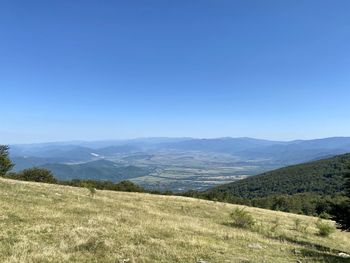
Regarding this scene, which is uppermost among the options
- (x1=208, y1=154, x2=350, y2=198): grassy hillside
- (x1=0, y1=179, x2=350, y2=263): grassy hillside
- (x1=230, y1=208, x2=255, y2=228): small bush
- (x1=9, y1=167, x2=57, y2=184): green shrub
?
(x1=0, y1=179, x2=350, y2=263): grassy hillside

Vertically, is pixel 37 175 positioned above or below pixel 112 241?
below

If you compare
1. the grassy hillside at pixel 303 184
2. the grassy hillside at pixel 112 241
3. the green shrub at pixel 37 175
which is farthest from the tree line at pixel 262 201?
the grassy hillside at pixel 303 184

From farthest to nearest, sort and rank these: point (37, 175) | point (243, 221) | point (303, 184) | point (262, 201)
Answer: point (303, 184) → point (262, 201) → point (37, 175) → point (243, 221)

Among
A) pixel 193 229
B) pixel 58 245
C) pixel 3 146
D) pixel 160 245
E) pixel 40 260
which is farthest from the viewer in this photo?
pixel 3 146

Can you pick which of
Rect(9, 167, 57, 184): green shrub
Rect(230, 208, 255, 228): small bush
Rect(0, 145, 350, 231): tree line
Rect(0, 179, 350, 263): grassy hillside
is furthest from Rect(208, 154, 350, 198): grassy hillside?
Rect(0, 179, 350, 263): grassy hillside

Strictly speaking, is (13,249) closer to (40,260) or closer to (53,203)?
(40,260)

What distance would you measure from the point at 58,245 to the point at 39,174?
70.8 metres

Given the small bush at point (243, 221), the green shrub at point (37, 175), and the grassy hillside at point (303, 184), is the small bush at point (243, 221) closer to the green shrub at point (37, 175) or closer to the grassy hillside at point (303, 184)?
the green shrub at point (37, 175)

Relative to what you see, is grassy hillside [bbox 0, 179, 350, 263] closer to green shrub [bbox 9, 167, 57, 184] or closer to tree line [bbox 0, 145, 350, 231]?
tree line [bbox 0, 145, 350, 231]

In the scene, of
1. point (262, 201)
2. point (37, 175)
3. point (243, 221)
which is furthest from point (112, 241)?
point (262, 201)

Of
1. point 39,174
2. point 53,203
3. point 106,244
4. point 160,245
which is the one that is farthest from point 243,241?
point 39,174

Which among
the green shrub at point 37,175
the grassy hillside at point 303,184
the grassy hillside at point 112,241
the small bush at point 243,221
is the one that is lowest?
the grassy hillside at point 303,184

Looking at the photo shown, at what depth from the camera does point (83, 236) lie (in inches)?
579

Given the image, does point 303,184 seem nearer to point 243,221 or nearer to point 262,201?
point 262,201
